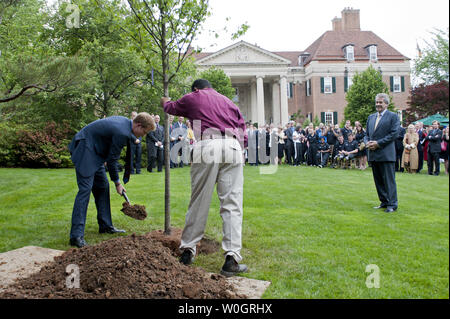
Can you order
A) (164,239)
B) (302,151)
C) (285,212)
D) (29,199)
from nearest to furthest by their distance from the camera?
(164,239) → (285,212) → (29,199) → (302,151)

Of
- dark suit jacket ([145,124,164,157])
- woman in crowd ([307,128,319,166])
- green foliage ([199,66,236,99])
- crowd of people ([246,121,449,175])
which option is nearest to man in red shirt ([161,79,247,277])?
dark suit jacket ([145,124,164,157])

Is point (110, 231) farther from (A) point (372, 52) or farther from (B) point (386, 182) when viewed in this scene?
(A) point (372, 52)

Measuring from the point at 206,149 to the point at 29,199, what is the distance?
270 inches

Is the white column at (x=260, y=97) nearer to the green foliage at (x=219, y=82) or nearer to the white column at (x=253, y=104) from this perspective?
the white column at (x=253, y=104)

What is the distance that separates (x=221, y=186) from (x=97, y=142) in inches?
90.5

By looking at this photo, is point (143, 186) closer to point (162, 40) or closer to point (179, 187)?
point (179, 187)

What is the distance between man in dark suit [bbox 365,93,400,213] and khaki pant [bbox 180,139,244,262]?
4.41m

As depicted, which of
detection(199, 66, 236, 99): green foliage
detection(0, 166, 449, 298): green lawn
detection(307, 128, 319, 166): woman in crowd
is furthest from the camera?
detection(199, 66, 236, 99): green foliage

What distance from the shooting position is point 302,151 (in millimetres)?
19812

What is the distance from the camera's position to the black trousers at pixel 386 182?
749cm

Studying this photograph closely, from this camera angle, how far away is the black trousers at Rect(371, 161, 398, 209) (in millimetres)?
7488

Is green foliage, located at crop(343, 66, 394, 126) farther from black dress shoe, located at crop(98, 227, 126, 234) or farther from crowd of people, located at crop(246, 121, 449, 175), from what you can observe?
black dress shoe, located at crop(98, 227, 126, 234)
